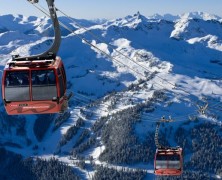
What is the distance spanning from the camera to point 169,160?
6912cm

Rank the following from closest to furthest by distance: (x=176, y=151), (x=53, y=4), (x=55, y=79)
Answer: (x=53, y=4), (x=55, y=79), (x=176, y=151)

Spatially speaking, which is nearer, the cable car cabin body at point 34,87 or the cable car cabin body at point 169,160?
the cable car cabin body at point 34,87

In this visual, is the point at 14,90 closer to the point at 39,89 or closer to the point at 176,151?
the point at 39,89

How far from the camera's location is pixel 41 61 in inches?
1636

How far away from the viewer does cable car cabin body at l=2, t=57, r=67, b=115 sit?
133 ft

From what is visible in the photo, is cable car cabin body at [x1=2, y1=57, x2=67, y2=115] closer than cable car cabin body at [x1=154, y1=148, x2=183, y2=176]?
Yes

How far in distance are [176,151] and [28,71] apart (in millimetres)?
34490

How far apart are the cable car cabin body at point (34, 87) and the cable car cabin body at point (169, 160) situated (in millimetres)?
31175

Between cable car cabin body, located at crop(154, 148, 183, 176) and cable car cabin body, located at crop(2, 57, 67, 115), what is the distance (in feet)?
102

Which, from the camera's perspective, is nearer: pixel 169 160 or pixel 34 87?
pixel 34 87

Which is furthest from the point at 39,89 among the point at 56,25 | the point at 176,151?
the point at 176,151

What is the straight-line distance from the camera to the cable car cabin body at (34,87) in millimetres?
40438

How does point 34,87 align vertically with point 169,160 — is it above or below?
above

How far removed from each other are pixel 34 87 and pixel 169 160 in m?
34.0
